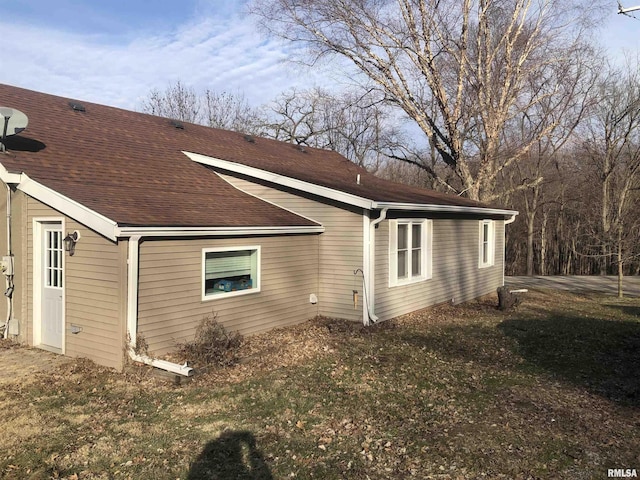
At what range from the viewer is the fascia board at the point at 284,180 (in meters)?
9.20

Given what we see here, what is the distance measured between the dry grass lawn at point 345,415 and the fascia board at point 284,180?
8.75 feet

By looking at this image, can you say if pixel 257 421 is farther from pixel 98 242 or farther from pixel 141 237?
pixel 98 242

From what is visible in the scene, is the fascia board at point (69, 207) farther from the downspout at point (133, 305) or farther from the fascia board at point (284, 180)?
→ the fascia board at point (284, 180)

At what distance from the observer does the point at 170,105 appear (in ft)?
102

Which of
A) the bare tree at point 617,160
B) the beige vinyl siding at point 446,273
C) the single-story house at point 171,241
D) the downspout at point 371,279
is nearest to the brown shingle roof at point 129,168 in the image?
the single-story house at point 171,241

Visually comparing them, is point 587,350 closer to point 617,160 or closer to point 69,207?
point 69,207

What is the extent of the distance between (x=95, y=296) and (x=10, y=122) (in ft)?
11.2

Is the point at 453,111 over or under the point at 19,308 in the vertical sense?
over

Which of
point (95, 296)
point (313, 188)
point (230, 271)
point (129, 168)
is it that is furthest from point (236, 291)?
point (129, 168)

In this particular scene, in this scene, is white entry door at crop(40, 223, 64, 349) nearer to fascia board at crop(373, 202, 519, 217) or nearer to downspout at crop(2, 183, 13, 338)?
downspout at crop(2, 183, 13, 338)

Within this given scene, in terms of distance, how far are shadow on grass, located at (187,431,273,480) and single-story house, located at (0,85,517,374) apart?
6.47 ft

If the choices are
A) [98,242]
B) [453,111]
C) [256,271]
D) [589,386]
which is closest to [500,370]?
[589,386]

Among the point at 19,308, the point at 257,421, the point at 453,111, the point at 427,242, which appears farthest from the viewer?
the point at 453,111

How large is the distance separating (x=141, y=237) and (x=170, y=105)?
1048 inches
